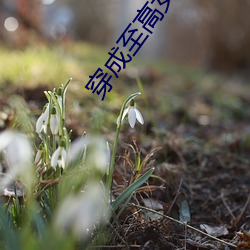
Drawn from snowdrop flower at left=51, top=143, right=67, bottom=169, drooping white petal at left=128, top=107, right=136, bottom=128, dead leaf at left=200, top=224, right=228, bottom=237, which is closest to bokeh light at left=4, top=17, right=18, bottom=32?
dead leaf at left=200, top=224, right=228, bottom=237

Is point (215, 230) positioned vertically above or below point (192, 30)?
below

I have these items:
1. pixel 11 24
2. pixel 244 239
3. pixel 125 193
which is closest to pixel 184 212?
pixel 244 239

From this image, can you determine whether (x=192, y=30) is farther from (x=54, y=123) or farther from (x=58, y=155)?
(x=58, y=155)

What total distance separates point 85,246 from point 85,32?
12.6 m

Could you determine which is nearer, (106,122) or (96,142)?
(96,142)

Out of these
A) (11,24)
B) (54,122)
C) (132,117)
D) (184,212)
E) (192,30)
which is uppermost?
(192,30)

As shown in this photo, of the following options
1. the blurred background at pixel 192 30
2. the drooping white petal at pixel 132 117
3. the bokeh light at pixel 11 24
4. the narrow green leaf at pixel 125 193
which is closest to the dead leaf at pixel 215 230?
the narrow green leaf at pixel 125 193

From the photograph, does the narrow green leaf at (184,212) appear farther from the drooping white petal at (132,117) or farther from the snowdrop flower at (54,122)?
the snowdrop flower at (54,122)

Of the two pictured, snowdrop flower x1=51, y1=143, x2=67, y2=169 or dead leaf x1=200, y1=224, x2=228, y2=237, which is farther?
dead leaf x1=200, y1=224, x2=228, y2=237

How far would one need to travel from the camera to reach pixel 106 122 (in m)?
2.77

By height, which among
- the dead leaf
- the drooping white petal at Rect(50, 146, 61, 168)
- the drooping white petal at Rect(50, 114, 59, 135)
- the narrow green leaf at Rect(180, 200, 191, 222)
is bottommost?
the narrow green leaf at Rect(180, 200, 191, 222)

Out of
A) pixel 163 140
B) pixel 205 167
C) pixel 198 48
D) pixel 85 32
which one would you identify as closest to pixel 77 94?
pixel 163 140

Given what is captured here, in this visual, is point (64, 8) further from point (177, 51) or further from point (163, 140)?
point (163, 140)

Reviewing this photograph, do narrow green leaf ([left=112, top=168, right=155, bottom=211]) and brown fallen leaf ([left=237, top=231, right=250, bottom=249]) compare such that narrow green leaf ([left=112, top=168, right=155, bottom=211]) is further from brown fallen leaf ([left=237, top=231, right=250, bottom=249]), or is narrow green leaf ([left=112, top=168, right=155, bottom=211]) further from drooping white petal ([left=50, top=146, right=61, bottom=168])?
brown fallen leaf ([left=237, top=231, right=250, bottom=249])
